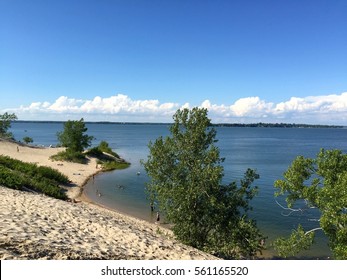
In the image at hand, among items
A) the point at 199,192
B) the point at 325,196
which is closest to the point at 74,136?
the point at 199,192

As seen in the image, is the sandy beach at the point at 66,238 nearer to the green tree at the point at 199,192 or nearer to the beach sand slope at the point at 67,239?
the beach sand slope at the point at 67,239

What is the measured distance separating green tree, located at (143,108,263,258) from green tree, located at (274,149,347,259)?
2943 millimetres

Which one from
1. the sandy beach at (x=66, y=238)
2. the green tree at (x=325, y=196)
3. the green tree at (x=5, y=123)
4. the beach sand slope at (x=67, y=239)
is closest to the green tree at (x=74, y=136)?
the green tree at (x=5, y=123)

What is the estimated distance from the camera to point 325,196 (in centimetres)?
1689

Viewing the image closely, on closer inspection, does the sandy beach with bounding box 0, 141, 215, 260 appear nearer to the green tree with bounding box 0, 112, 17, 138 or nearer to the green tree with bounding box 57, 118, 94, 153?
the green tree with bounding box 57, 118, 94, 153

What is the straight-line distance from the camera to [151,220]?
3822 cm

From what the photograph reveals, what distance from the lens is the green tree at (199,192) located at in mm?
20641

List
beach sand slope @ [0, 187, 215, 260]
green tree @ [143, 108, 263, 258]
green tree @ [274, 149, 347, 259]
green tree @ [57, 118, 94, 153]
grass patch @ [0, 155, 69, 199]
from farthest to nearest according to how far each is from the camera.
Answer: green tree @ [57, 118, 94, 153]
grass patch @ [0, 155, 69, 199]
green tree @ [143, 108, 263, 258]
green tree @ [274, 149, 347, 259]
beach sand slope @ [0, 187, 215, 260]

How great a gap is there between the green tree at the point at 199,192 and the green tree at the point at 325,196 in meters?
2.94

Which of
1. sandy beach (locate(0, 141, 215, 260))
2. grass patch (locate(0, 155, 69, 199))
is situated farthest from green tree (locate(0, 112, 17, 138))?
sandy beach (locate(0, 141, 215, 260))

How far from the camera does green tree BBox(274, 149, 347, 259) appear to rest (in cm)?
1619

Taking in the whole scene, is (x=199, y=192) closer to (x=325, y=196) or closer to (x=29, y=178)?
(x=325, y=196)

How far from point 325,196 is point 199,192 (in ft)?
24.8
